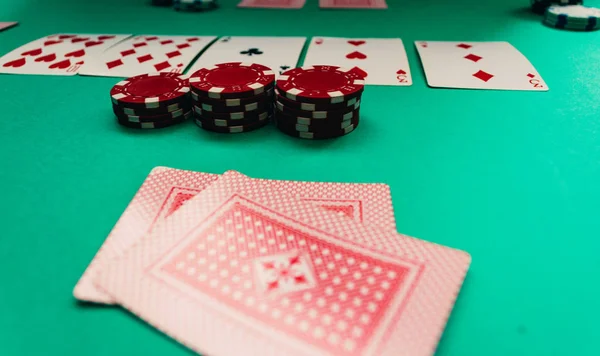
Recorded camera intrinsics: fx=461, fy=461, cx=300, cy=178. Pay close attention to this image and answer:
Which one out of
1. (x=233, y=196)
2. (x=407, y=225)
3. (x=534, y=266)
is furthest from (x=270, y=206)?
(x=534, y=266)

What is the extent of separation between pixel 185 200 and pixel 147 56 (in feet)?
5.04

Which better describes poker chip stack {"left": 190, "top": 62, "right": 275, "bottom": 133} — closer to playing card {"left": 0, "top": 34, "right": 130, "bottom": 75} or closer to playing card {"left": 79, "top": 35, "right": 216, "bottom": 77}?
playing card {"left": 79, "top": 35, "right": 216, "bottom": 77}

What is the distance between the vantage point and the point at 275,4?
3.77 metres

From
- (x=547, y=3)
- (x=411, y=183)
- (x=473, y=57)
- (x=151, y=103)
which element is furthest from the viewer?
(x=547, y=3)

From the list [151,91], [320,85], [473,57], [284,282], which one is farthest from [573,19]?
[284,282]

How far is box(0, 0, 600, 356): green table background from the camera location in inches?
41.0

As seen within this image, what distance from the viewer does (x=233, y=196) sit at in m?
1.33

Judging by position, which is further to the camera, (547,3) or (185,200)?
(547,3)

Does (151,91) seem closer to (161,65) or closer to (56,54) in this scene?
(161,65)

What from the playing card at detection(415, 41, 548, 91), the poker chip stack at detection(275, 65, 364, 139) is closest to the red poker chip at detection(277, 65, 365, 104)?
the poker chip stack at detection(275, 65, 364, 139)

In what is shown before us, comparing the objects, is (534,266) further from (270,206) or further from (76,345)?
(76,345)

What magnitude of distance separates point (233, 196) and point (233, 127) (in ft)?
1.90

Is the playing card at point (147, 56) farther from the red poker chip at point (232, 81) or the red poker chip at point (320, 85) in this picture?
the red poker chip at point (320, 85)

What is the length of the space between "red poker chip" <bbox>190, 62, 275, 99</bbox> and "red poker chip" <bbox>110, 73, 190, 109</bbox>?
0.33 ft
